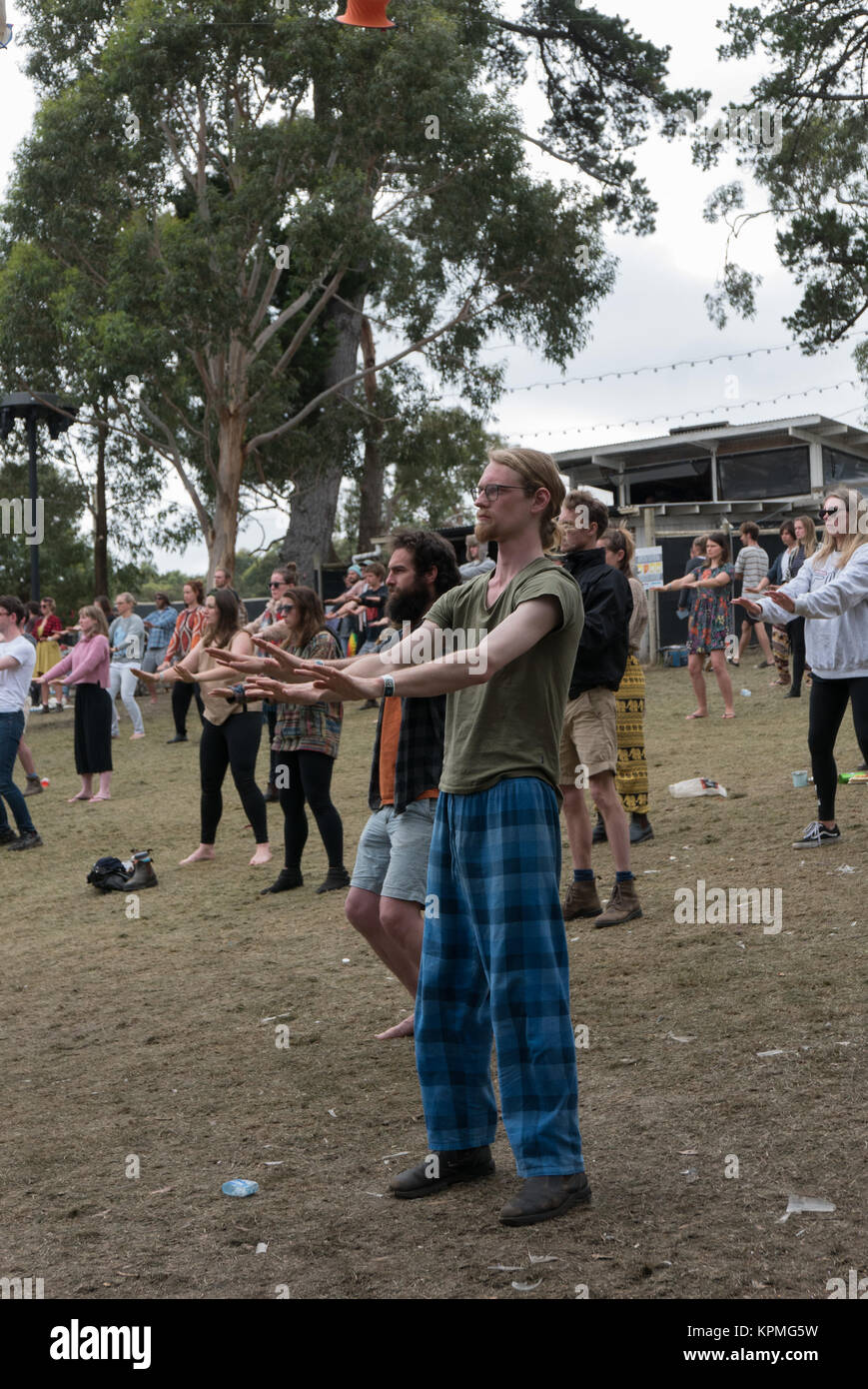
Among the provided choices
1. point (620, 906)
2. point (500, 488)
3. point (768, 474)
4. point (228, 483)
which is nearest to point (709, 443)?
point (768, 474)

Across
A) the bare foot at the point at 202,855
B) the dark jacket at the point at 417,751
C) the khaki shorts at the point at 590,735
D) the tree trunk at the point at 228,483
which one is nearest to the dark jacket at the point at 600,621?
the khaki shorts at the point at 590,735

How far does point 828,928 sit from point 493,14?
90.6ft

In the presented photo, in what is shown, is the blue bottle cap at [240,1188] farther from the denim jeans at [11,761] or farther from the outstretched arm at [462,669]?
the denim jeans at [11,761]

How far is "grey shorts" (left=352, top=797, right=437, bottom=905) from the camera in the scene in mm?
4801

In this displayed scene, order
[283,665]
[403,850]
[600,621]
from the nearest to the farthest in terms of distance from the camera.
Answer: [283,665] → [403,850] → [600,621]

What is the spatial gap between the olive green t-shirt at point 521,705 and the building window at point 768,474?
26.1m

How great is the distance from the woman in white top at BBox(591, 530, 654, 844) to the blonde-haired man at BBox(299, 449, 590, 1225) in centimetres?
377

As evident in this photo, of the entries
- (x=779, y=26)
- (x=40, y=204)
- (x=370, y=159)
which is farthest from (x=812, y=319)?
(x=40, y=204)

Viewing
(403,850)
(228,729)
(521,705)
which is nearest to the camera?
(521,705)

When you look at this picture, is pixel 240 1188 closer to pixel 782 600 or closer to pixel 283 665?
pixel 283 665

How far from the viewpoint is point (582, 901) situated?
720 cm

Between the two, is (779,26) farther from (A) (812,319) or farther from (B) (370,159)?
(B) (370,159)

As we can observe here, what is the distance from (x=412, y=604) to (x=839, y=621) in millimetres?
3507

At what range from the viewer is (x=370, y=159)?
Answer: 2484 centimetres
